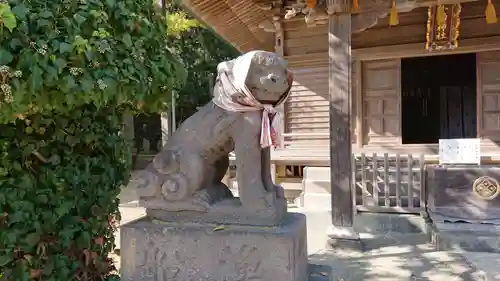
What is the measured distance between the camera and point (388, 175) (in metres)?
6.43

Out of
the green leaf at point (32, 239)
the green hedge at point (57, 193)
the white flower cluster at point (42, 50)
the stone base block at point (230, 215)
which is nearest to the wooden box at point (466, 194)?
the stone base block at point (230, 215)

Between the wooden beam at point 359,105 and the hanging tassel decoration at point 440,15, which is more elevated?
the hanging tassel decoration at point 440,15

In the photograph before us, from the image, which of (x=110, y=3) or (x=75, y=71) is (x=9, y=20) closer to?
(x=75, y=71)

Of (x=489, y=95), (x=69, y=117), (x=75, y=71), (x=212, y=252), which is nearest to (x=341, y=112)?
(x=212, y=252)

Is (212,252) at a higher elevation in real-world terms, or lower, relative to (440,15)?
lower

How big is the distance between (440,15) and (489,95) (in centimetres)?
188

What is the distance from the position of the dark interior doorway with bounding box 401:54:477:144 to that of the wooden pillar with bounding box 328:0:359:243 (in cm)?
728

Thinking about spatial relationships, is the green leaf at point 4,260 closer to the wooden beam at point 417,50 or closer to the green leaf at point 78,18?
the green leaf at point 78,18

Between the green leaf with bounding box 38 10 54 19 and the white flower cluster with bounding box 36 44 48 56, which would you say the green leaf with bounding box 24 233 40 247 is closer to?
the white flower cluster with bounding box 36 44 48 56

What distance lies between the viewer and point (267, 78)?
2.60 meters

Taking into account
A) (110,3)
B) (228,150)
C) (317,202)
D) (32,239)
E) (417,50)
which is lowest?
(317,202)

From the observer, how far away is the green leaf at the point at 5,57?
6.59 ft

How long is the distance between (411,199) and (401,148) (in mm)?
1912

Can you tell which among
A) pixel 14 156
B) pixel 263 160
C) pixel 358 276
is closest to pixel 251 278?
pixel 263 160
